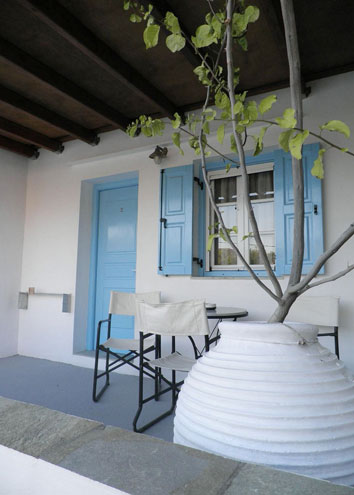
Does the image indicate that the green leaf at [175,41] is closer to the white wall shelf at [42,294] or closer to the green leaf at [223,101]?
the green leaf at [223,101]

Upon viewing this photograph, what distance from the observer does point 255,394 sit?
0.55 m

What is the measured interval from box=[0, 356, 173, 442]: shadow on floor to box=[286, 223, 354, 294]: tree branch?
2035 millimetres

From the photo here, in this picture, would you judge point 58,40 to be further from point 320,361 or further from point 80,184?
point 320,361

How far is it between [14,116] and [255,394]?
15.1 ft

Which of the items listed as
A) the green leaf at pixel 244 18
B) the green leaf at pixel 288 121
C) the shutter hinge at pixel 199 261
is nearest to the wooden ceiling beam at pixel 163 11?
the green leaf at pixel 244 18

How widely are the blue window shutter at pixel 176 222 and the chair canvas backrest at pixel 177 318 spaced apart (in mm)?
1233

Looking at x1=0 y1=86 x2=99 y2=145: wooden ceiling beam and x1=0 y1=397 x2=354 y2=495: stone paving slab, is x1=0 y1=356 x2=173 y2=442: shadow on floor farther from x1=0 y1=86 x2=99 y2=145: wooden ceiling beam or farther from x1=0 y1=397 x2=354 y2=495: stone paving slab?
x1=0 y1=86 x2=99 y2=145: wooden ceiling beam

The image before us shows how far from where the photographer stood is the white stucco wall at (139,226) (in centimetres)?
308

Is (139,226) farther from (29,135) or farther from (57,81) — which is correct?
(29,135)

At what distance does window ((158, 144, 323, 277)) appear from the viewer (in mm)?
3354

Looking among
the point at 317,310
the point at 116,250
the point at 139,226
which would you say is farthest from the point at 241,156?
the point at 116,250

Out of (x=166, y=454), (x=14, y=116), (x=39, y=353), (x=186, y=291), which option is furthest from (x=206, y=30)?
(x=39, y=353)

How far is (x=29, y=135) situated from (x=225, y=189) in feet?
8.98

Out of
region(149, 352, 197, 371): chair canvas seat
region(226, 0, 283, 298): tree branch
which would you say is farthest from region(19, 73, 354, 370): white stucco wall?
region(226, 0, 283, 298): tree branch
